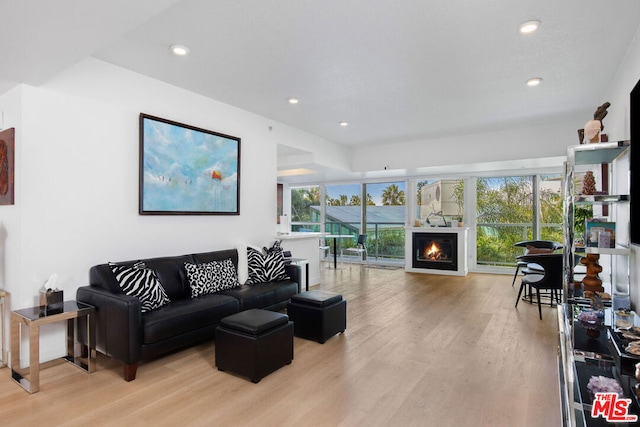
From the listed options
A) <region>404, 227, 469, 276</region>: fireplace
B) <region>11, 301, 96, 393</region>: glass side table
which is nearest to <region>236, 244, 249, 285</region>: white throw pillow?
<region>11, 301, 96, 393</region>: glass side table

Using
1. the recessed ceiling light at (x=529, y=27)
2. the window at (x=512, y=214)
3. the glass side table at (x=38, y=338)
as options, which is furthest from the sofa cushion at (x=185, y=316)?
the window at (x=512, y=214)

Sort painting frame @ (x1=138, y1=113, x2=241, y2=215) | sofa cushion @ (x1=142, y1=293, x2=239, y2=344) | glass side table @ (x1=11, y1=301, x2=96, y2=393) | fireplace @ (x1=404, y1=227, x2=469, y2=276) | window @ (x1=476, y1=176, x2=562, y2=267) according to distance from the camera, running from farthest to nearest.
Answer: fireplace @ (x1=404, y1=227, x2=469, y2=276)
window @ (x1=476, y1=176, x2=562, y2=267)
painting frame @ (x1=138, y1=113, x2=241, y2=215)
sofa cushion @ (x1=142, y1=293, x2=239, y2=344)
glass side table @ (x1=11, y1=301, x2=96, y2=393)

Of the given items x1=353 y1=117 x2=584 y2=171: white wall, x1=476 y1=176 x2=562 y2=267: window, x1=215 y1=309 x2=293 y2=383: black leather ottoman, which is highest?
x1=353 y1=117 x2=584 y2=171: white wall

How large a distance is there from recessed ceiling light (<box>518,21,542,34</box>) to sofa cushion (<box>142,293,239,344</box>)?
3374 millimetres

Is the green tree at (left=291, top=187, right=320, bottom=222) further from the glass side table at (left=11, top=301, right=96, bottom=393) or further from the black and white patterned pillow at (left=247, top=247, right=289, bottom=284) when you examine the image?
the glass side table at (left=11, top=301, right=96, bottom=393)

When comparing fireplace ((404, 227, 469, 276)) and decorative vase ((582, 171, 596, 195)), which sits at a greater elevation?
decorative vase ((582, 171, 596, 195))

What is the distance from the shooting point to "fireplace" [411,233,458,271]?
714 centimetres

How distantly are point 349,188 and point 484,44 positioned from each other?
6.16m

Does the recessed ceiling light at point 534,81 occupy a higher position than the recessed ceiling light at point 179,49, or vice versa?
the recessed ceiling light at point 534,81

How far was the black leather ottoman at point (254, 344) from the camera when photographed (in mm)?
2553

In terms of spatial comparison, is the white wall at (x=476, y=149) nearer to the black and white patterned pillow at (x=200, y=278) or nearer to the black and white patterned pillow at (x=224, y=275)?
the black and white patterned pillow at (x=224, y=275)

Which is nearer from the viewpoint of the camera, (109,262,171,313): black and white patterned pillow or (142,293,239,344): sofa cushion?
(142,293,239,344): sofa cushion

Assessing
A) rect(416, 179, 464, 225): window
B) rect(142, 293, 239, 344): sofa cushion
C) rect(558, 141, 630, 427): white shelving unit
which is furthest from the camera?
rect(416, 179, 464, 225): window

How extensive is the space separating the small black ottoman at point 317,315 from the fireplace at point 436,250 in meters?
4.31
